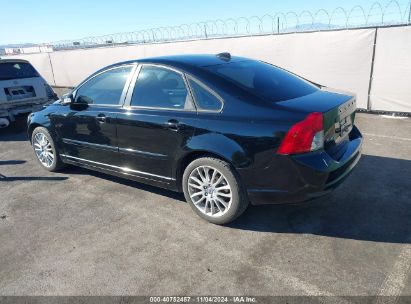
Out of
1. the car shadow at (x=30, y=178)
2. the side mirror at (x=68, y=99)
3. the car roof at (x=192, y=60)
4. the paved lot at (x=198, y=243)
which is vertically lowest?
the paved lot at (x=198, y=243)

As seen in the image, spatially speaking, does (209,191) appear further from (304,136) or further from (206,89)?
(304,136)

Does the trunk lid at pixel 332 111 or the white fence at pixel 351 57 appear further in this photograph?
the white fence at pixel 351 57

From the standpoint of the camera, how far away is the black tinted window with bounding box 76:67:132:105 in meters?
4.37

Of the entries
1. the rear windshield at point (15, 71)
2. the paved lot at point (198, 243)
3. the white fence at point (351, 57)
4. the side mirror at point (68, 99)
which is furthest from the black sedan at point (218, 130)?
the white fence at point (351, 57)

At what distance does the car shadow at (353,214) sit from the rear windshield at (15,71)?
6874 millimetres

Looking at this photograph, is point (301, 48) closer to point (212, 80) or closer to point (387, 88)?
point (387, 88)

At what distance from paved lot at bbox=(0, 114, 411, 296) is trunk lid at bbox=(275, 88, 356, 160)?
802 mm

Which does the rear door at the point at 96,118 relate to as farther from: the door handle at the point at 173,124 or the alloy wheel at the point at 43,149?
the door handle at the point at 173,124

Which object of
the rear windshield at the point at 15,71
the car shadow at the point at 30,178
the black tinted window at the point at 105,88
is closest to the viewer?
the black tinted window at the point at 105,88

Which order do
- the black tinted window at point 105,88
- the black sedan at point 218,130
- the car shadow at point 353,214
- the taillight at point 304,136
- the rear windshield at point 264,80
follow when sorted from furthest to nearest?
1. the black tinted window at point 105,88
2. the rear windshield at point 264,80
3. the car shadow at point 353,214
4. the black sedan at point 218,130
5. the taillight at point 304,136

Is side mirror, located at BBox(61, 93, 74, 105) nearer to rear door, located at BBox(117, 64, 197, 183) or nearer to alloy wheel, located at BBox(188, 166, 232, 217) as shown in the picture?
rear door, located at BBox(117, 64, 197, 183)

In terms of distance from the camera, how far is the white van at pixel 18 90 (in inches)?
311

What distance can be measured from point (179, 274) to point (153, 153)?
1.49m

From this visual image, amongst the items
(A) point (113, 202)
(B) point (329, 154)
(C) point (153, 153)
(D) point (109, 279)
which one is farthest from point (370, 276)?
(A) point (113, 202)
